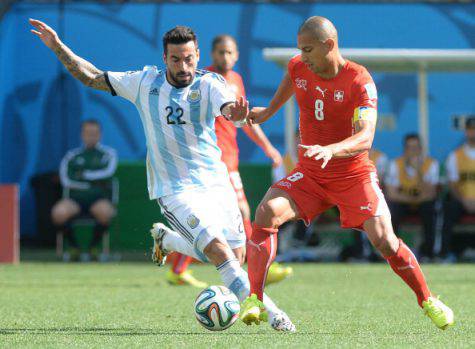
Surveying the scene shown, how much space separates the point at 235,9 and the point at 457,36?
3.59 m

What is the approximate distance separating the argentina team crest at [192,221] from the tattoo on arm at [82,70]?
1.08 meters

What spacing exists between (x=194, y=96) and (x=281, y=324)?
166 cm

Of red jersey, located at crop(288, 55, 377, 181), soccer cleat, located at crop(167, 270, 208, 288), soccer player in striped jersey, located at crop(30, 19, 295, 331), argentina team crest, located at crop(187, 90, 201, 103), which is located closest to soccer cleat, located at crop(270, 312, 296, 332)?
soccer player in striped jersey, located at crop(30, 19, 295, 331)

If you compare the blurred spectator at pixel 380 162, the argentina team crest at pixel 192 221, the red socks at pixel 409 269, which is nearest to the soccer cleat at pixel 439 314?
the red socks at pixel 409 269

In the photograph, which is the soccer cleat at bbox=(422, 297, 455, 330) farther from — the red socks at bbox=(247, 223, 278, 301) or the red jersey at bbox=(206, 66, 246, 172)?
the red jersey at bbox=(206, 66, 246, 172)

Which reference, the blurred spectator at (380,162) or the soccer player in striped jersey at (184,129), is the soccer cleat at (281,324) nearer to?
the soccer player in striped jersey at (184,129)

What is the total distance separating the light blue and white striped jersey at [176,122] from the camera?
765cm

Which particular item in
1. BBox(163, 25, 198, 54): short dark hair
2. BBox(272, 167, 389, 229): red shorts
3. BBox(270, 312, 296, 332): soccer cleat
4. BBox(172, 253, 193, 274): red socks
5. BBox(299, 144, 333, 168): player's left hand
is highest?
BBox(163, 25, 198, 54): short dark hair

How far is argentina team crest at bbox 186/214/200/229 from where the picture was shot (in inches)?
295

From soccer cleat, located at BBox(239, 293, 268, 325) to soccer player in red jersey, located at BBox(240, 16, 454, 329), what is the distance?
0.01 m

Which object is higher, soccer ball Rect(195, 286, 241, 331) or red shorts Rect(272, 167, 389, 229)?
red shorts Rect(272, 167, 389, 229)

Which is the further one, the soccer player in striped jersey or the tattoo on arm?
the tattoo on arm

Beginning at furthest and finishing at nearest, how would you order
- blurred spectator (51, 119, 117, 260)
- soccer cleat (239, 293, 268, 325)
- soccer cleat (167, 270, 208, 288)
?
blurred spectator (51, 119, 117, 260) → soccer cleat (167, 270, 208, 288) → soccer cleat (239, 293, 268, 325)

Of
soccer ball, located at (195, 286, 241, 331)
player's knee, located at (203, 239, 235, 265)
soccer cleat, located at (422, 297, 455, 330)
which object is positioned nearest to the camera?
soccer ball, located at (195, 286, 241, 331)
